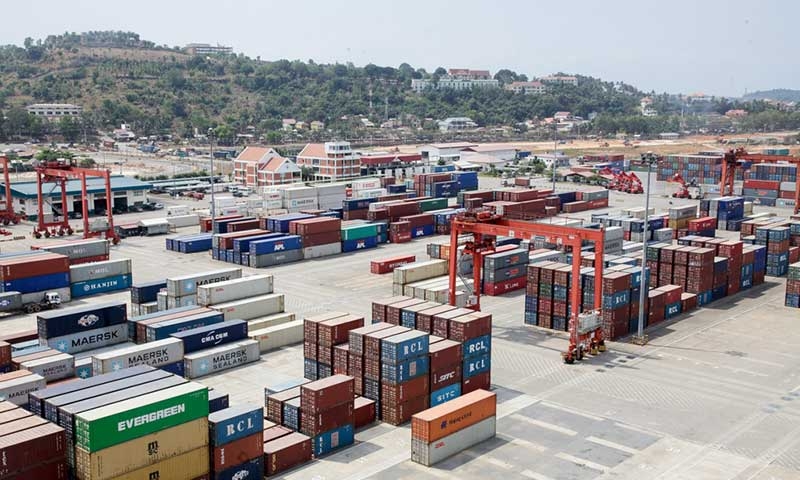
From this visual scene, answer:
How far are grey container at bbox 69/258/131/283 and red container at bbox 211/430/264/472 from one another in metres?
35.1

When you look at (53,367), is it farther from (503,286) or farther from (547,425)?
(503,286)

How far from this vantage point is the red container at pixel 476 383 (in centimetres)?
3706

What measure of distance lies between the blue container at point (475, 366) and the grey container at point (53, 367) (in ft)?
61.7

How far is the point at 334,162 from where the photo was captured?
135000 mm

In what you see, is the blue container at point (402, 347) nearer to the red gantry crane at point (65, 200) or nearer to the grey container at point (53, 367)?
the grey container at point (53, 367)

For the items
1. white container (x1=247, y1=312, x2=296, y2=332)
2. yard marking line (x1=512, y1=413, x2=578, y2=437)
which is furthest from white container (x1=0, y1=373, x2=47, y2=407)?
yard marking line (x1=512, y1=413, x2=578, y2=437)

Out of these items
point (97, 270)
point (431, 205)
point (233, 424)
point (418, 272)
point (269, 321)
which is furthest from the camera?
point (431, 205)

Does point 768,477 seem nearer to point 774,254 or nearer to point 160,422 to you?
point 160,422

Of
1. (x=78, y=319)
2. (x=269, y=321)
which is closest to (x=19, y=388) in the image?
(x=78, y=319)

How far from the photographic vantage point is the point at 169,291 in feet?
168

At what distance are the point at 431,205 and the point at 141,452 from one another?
7341 cm

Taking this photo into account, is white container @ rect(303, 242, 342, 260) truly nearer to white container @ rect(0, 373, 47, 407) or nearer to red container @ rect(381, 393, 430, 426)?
red container @ rect(381, 393, 430, 426)

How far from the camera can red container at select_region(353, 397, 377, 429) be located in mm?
33844

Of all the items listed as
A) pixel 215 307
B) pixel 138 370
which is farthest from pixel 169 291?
pixel 138 370
